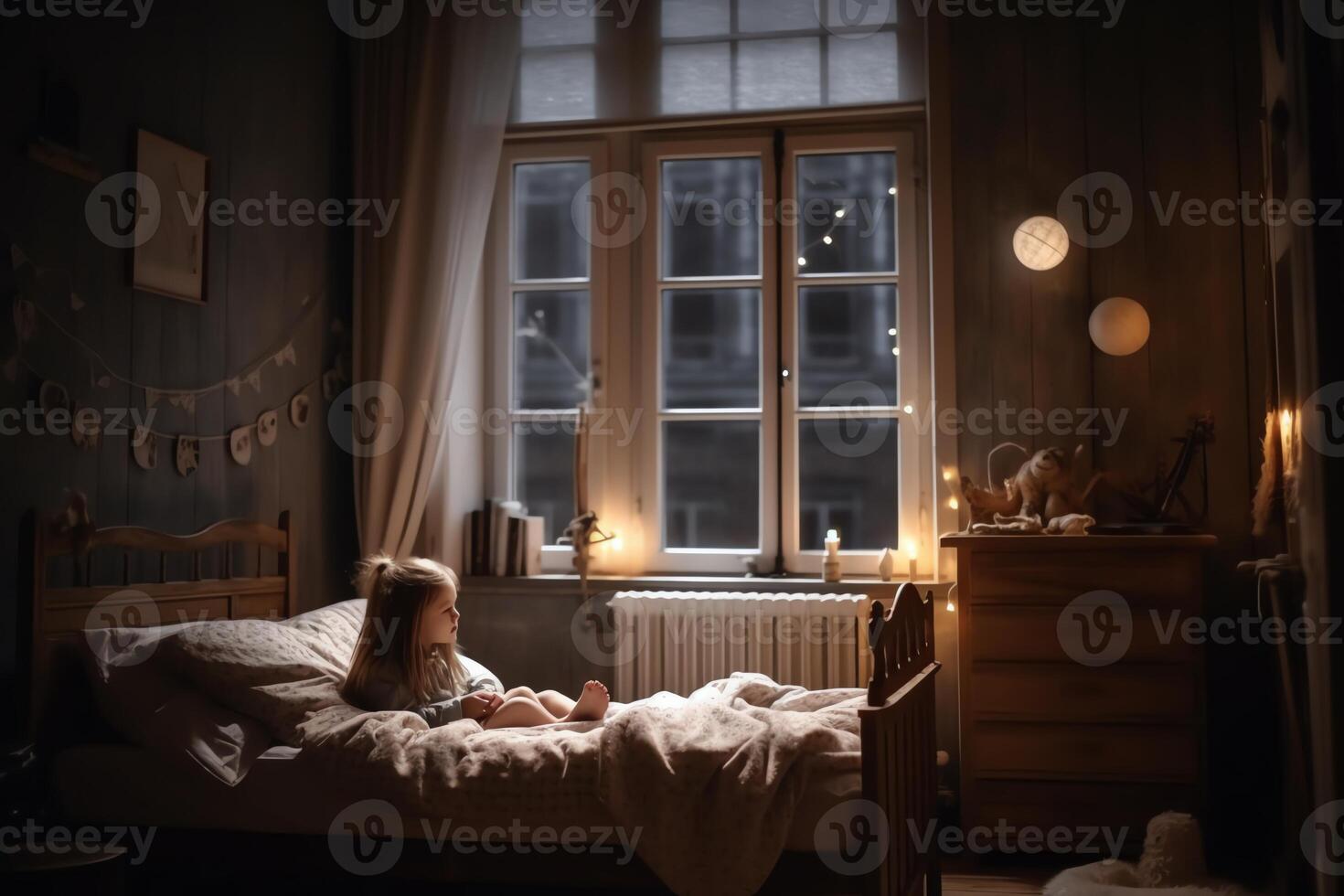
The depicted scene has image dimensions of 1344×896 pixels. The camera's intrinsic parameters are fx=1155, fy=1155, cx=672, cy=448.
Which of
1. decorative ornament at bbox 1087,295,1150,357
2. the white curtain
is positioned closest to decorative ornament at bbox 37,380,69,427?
the white curtain

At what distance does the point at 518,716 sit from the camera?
117 inches

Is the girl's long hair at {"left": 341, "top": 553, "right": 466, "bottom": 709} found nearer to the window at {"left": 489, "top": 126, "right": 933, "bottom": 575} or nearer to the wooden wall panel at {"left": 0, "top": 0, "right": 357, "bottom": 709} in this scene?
the wooden wall panel at {"left": 0, "top": 0, "right": 357, "bottom": 709}

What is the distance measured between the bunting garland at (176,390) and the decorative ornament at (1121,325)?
8.80 ft

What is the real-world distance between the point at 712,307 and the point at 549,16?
1302 mm

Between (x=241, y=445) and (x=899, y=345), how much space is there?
2308 mm

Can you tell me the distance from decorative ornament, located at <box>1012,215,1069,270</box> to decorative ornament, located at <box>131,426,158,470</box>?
112 inches

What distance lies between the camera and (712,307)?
441cm

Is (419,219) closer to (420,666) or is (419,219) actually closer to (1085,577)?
(420,666)

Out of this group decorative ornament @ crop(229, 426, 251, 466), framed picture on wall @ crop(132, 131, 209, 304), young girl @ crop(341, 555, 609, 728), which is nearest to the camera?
young girl @ crop(341, 555, 609, 728)

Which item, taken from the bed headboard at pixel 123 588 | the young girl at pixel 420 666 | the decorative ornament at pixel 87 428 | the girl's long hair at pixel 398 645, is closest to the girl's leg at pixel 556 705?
the young girl at pixel 420 666

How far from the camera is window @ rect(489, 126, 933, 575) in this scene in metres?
4.29

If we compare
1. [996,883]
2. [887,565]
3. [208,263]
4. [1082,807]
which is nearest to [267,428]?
[208,263]

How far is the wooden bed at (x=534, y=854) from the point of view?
239 centimetres

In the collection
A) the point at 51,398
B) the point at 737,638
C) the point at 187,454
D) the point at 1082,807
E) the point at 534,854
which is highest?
the point at 51,398
